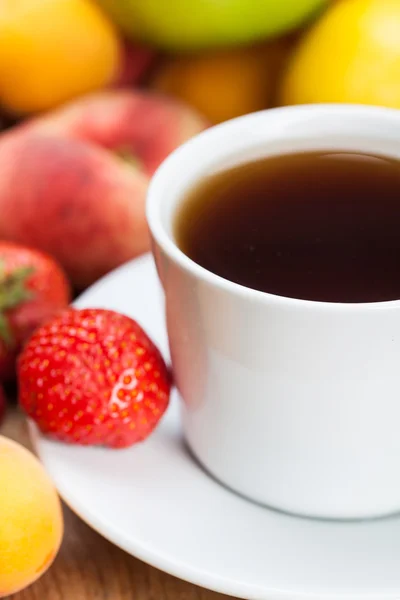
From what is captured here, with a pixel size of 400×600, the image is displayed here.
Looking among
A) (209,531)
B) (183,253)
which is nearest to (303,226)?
(183,253)

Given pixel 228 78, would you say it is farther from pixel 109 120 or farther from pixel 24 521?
pixel 24 521

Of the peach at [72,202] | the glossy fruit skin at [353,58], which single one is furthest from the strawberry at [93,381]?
the glossy fruit skin at [353,58]

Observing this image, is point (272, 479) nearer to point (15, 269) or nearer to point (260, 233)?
point (260, 233)

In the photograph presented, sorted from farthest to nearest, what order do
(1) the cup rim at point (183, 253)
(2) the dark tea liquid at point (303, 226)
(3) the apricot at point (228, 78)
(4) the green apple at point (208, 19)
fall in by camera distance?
1. (3) the apricot at point (228, 78)
2. (4) the green apple at point (208, 19)
3. (2) the dark tea liquid at point (303, 226)
4. (1) the cup rim at point (183, 253)

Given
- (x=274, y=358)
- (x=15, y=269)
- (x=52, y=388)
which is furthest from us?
(x=15, y=269)

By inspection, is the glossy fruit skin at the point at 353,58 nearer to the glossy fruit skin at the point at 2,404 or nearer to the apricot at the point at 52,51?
the apricot at the point at 52,51

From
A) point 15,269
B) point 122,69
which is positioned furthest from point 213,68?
point 15,269

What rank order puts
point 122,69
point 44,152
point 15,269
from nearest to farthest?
point 15,269
point 44,152
point 122,69
